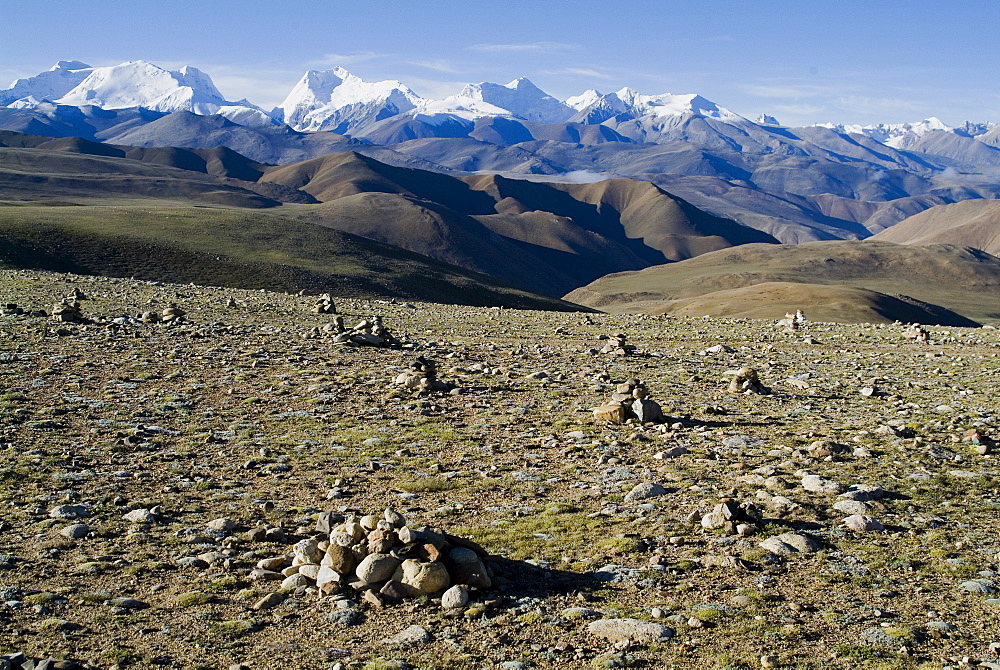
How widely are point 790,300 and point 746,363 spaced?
106 meters

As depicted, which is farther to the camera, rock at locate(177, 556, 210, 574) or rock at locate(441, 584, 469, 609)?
rock at locate(177, 556, 210, 574)

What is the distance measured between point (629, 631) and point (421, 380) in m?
12.2

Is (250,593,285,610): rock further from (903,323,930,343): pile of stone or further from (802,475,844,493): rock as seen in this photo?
(903,323,930,343): pile of stone

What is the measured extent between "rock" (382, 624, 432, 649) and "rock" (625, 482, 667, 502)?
4695 millimetres

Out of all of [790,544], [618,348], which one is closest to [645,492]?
[790,544]

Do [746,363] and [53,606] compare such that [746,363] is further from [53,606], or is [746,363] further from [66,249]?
[66,249]

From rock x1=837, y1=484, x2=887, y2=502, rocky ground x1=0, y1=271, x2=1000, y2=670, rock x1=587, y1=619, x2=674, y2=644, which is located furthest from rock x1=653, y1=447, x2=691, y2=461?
rock x1=587, y1=619, x2=674, y2=644

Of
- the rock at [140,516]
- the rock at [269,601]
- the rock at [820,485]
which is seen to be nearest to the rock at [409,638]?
the rock at [269,601]

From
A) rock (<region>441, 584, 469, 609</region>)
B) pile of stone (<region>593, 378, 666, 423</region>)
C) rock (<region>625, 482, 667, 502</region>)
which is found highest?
pile of stone (<region>593, 378, 666, 423</region>)

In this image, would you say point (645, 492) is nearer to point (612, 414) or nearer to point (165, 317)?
point (612, 414)

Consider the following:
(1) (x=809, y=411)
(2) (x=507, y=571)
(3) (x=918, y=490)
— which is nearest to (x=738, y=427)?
(1) (x=809, y=411)

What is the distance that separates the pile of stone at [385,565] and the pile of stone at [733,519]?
3.17m

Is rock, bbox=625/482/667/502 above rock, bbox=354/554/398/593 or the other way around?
above

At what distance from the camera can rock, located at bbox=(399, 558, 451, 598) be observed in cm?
904
